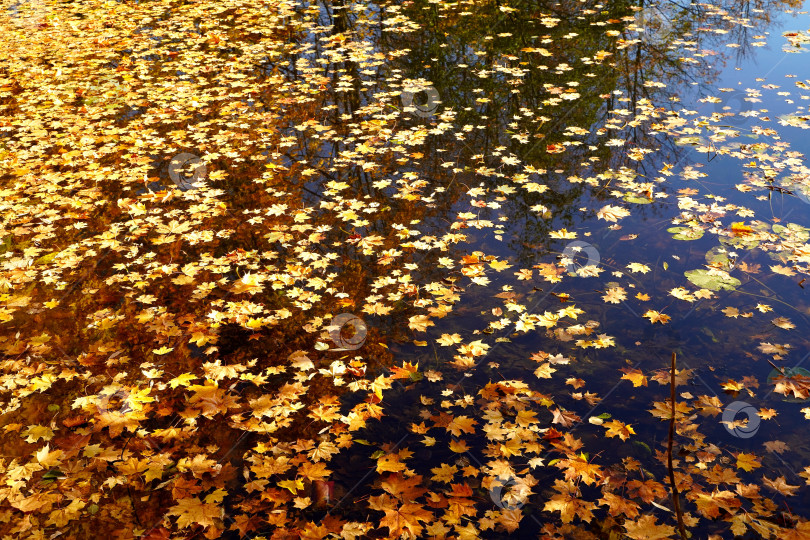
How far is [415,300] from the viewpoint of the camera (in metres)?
4.66

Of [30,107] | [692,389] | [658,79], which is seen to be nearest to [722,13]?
[658,79]

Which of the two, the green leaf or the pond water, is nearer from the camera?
the pond water

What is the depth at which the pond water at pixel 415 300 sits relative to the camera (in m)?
3.17

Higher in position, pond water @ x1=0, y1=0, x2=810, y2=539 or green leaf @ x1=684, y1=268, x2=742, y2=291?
pond water @ x1=0, y1=0, x2=810, y2=539

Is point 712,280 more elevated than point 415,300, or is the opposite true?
point 415,300

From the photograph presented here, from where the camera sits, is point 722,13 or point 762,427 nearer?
point 762,427

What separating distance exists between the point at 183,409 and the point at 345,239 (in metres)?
2.34

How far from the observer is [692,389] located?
147 inches

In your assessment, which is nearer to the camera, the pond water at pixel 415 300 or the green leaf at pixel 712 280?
the pond water at pixel 415 300

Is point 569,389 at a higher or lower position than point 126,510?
lower

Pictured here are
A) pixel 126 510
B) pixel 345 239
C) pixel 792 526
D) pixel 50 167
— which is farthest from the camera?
pixel 50 167

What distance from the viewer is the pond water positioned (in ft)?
10.4

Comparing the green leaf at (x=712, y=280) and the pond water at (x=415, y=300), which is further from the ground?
the pond water at (x=415, y=300)

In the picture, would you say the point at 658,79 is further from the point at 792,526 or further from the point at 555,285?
the point at 792,526
